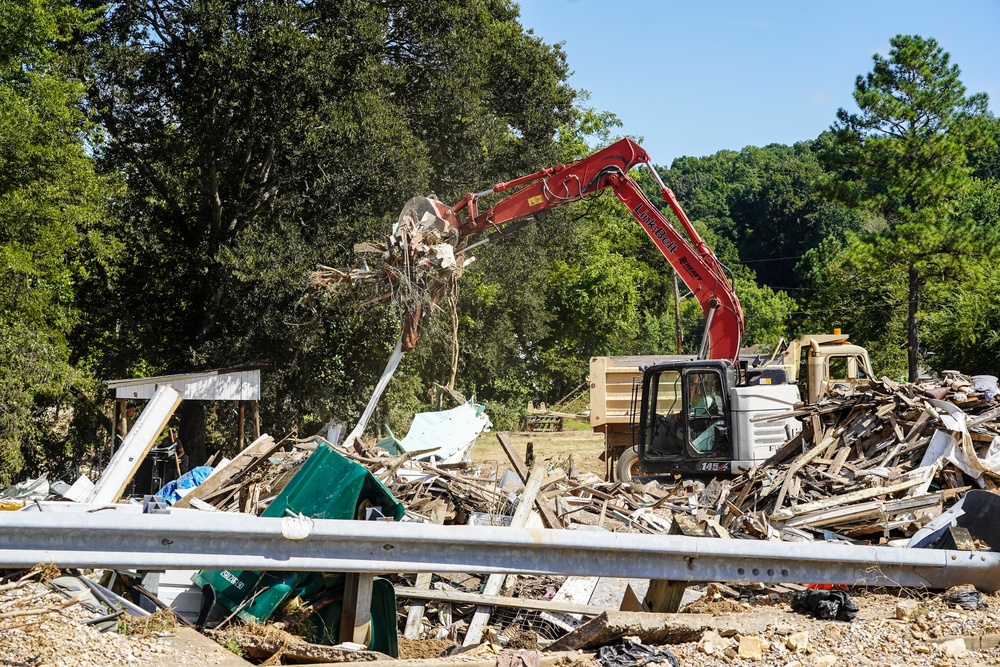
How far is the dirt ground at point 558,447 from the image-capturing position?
75.0 feet

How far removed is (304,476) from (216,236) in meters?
15.3

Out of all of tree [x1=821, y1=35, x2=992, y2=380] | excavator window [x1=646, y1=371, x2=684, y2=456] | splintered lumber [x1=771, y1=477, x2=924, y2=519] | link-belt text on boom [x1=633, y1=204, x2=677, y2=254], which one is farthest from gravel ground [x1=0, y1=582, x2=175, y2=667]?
tree [x1=821, y1=35, x2=992, y2=380]

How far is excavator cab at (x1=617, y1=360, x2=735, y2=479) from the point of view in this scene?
39.5 feet

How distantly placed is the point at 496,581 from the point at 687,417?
→ 6228 millimetres

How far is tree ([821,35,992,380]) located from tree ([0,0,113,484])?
73.3 ft

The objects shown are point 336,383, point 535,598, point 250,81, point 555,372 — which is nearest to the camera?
point 535,598

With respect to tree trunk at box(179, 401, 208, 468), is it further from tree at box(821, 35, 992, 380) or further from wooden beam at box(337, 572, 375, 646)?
tree at box(821, 35, 992, 380)

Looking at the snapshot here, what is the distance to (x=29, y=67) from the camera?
54.6ft

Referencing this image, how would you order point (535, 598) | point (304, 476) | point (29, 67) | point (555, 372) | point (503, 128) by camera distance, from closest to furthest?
point (304, 476) < point (535, 598) < point (29, 67) < point (503, 128) < point (555, 372)

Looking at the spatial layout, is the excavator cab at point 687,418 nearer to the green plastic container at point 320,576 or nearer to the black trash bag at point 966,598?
the black trash bag at point 966,598

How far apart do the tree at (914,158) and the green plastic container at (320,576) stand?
2619 centimetres

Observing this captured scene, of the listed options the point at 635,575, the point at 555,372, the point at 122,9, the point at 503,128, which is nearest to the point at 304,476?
the point at 635,575

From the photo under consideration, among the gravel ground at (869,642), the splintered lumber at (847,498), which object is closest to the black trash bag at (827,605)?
the gravel ground at (869,642)

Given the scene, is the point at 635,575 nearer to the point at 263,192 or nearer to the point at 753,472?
the point at 753,472
